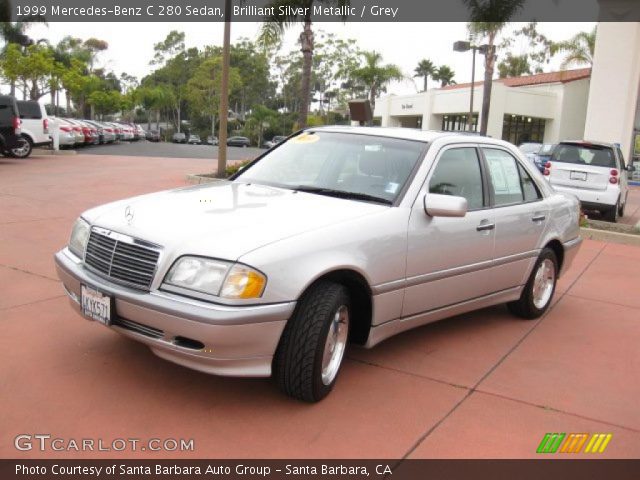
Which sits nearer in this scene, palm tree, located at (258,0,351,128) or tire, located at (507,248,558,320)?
tire, located at (507,248,558,320)

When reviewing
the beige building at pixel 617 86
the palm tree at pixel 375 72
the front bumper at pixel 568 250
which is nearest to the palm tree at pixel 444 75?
the palm tree at pixel 375 72

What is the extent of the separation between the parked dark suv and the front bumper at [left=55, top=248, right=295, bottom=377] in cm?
1613

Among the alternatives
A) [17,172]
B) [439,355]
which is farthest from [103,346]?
[17,172]

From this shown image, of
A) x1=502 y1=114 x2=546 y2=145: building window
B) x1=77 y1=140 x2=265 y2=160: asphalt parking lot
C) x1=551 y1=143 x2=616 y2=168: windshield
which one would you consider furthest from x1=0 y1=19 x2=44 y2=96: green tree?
x1=551 y1=143 x2=616 y2=168: windshield

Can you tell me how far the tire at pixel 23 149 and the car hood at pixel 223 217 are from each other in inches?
674

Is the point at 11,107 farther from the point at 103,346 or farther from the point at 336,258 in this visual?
the point at 336,258

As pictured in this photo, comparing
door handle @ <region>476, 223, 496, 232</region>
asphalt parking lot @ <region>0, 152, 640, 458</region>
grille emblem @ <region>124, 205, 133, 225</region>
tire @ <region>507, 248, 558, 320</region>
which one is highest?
grille emblem @ <region>124, 205, 133, 225</region>

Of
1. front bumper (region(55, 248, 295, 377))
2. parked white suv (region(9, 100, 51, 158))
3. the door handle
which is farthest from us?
parked white suv (region(9, 100, 51, 158))

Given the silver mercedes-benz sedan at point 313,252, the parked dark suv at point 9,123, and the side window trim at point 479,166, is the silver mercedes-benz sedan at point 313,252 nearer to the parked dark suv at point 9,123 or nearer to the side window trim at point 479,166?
the side window trim at point 479,166

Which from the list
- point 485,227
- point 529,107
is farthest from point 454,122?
point 485,227

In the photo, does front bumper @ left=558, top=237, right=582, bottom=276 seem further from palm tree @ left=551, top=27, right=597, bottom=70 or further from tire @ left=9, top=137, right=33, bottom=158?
palm tree @ left=551, top=27, right=597, bottom=70

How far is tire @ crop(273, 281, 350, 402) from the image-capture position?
3.31 meters

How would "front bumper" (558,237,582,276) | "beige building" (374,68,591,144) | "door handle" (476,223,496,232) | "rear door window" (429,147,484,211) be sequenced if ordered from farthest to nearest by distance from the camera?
"beige building" (374,68,591,144) → "front bumper" (558,237,582,276) → "door handle" (476,223,496,232) → "rear door window" (429,147,484,211)

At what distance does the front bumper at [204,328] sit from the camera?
308 cm
